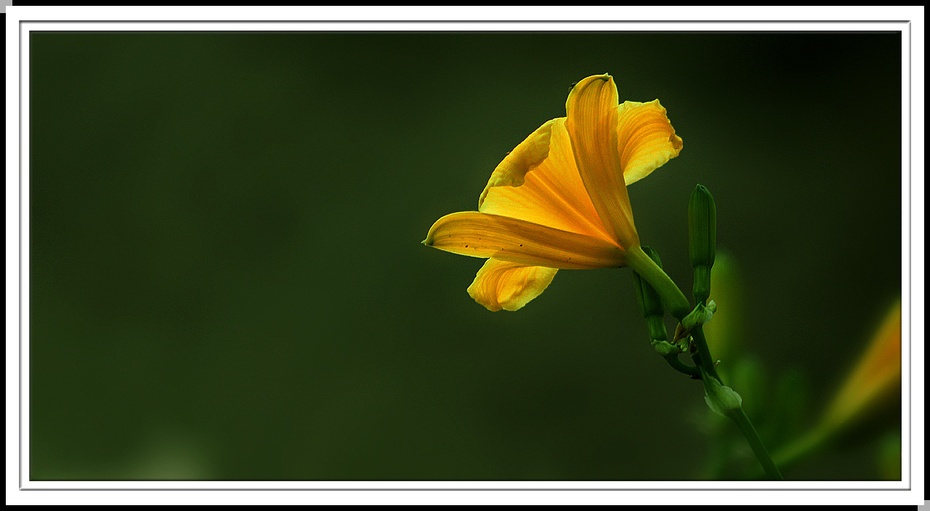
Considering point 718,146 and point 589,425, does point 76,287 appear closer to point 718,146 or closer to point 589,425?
point 589,425

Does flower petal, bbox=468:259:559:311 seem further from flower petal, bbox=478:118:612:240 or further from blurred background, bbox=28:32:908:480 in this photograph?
blurred background, bbox=28:32:908:480

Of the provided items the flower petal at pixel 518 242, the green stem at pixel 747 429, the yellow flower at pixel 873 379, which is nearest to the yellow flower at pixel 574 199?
the flower petal at pixel 518 242

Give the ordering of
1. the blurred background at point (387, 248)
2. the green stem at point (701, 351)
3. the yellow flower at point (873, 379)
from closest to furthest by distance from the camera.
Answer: the green stem at point (701, 351), the yellow flower at point (873, 379), the blurred background at point (387, 248)

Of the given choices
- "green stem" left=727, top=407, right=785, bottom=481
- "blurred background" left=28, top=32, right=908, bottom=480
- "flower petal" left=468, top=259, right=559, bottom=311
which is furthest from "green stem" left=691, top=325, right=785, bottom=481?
"blurred background" left=28, top=32, right=908, bottom=480

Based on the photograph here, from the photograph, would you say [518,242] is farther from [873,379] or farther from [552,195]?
[873,379]

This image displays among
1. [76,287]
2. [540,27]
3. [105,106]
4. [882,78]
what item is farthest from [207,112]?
[882,78]

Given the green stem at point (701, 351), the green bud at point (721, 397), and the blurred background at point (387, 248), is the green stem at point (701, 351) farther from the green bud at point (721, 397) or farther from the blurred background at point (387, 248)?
the blurred background at point (387, 248)
